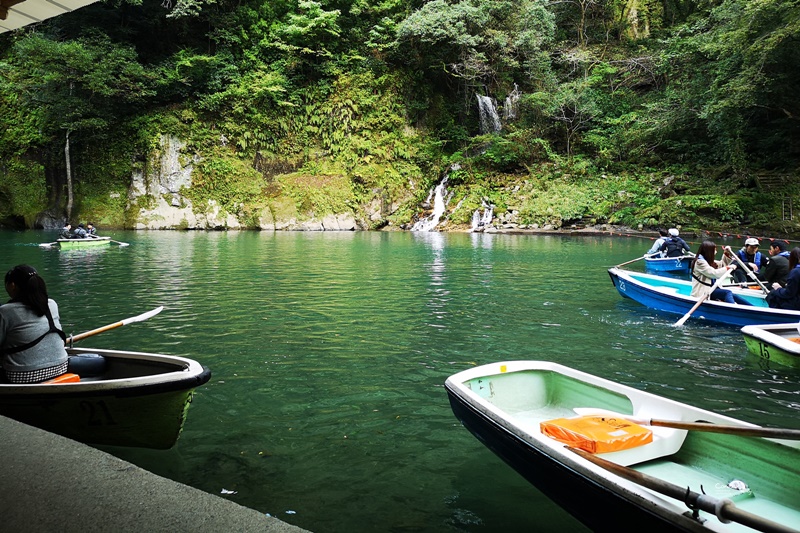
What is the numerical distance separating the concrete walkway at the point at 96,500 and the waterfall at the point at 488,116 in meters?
35.1

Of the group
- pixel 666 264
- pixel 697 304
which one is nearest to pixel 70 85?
pixel 666 264

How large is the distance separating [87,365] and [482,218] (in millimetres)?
27937

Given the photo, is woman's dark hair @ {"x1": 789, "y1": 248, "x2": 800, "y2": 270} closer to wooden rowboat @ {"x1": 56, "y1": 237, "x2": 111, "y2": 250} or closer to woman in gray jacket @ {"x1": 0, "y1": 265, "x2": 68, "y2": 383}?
woman in gray jacket @ {"x1": 0, "y1": 265, "x2": 68, "y2": 383}

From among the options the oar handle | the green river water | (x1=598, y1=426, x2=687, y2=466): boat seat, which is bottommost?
the green river water

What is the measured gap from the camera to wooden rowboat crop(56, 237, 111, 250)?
19.1 meters

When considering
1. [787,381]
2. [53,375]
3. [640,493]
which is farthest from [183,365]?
[787,381]

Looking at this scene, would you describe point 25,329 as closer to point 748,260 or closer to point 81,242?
point 748,260

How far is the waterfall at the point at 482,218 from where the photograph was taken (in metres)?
30.7

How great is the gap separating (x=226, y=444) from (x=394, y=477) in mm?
1431

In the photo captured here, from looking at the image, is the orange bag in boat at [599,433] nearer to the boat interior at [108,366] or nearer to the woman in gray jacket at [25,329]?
the boat interior at [108,366]

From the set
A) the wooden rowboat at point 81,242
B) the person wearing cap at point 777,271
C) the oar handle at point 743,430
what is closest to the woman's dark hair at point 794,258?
the person wearing cap at point 777,271

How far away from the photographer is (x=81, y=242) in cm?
1973

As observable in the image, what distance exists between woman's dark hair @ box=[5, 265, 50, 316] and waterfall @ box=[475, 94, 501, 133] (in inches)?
1342

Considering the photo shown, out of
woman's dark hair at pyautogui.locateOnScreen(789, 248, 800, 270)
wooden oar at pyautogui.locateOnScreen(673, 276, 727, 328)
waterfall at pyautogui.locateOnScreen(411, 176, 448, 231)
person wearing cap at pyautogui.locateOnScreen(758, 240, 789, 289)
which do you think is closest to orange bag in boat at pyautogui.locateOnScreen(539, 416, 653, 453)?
wooden oar at pyautogui.locateOnScreen(673, 276, 727, 328)
